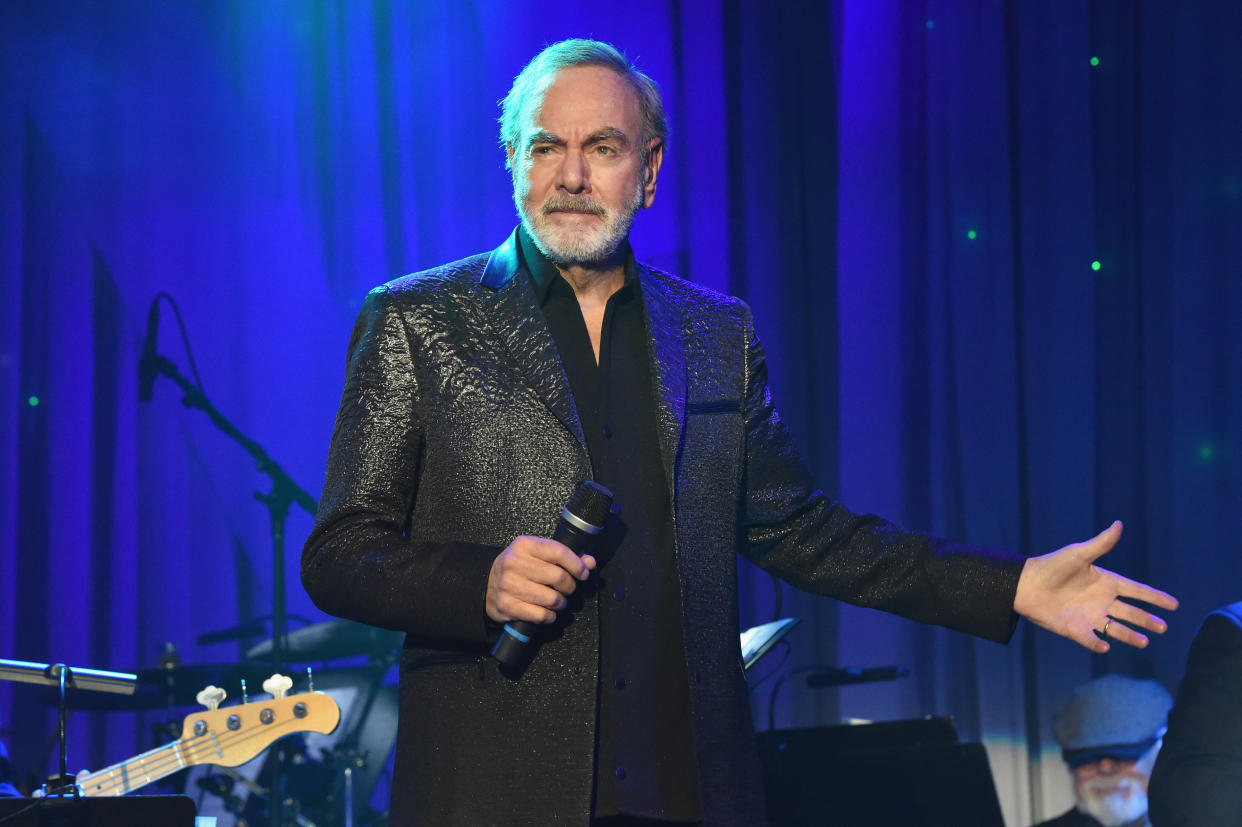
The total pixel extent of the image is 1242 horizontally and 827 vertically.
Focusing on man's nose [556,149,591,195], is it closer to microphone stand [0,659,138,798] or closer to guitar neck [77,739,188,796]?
microphone stand [0,659,138,798]

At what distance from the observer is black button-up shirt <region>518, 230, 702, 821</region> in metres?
1.36

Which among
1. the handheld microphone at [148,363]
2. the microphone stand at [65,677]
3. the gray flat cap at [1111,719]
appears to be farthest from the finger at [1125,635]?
the handheld microphone at [148,363]

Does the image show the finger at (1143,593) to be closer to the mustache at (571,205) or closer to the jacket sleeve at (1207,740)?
the mustache at (571,205)

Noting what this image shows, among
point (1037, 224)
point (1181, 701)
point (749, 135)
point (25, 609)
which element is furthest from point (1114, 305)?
point (25, 609)

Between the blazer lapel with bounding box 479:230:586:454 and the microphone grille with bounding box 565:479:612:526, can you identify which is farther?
the blazer lapel with bounding box 479:230:586:454

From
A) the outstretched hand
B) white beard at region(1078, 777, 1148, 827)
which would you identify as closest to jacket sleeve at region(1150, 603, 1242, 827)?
white beard at region(1078, 777, 1148, 827)

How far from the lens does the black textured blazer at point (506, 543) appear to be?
131 centimetres

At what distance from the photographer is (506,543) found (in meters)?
1.39

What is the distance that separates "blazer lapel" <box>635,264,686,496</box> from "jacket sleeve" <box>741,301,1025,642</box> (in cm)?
13

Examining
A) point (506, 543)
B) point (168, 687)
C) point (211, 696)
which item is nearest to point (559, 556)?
point (506, 543)

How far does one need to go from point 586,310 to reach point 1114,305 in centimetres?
253

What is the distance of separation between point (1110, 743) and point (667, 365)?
2.62 metres

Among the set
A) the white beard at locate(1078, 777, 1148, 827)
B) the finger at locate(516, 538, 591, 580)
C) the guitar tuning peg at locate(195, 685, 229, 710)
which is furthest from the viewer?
the white beard at locate(1078, 777, 1148, 827)

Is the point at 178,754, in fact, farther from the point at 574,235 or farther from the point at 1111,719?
the point at 1111,719
